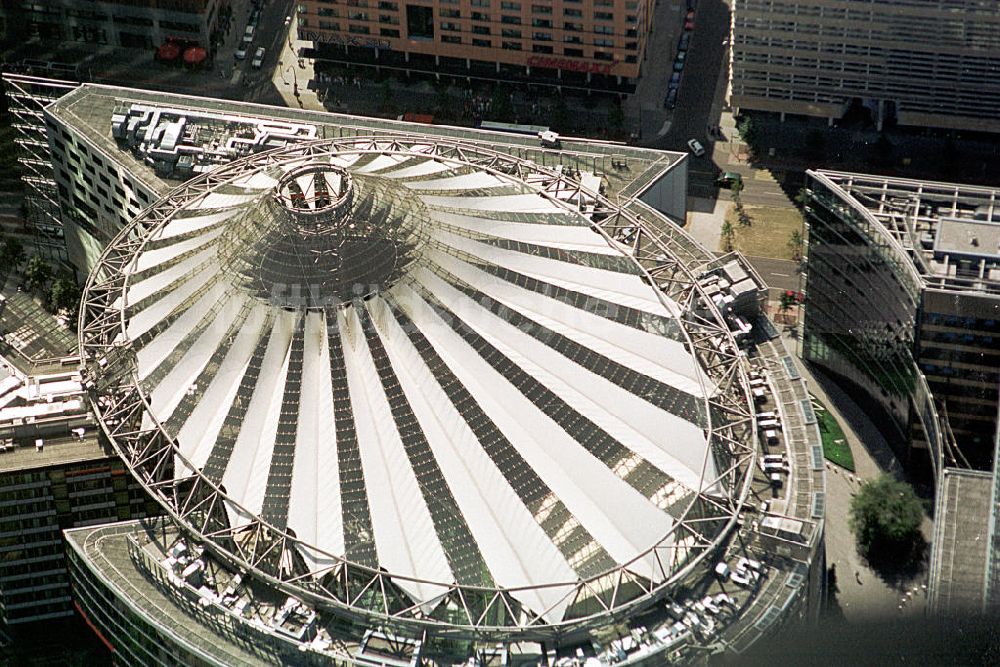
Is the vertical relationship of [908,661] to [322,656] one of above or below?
above

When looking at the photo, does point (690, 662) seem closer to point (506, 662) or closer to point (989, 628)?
point (506, 662)

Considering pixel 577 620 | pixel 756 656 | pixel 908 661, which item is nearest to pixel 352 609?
pixel 577 620

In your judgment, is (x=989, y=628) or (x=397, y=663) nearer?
(x=989, y=628)

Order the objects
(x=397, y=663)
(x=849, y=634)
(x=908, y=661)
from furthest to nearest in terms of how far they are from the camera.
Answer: (x=397, y=663) < (x=849, y=634) < (x=908, y=661)

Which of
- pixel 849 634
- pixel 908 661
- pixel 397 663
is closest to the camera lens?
pixel 908 661

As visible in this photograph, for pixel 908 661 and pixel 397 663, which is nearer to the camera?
pixel 908 661

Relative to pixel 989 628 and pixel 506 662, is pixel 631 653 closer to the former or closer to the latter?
pixel 506 662

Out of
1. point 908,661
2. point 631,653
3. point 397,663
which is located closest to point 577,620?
point 631,653

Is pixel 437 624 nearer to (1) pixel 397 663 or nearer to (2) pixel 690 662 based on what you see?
(1) pixel 397 663
